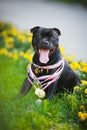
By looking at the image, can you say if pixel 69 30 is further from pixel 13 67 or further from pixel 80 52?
pixel 13 67

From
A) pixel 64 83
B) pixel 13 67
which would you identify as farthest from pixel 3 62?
pixel 64 83

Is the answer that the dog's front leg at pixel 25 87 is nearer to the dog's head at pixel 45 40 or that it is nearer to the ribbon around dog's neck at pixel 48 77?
the ribbon around dog's neck at pixel 48 77

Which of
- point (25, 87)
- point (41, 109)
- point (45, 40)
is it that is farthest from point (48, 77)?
point (41, 109)

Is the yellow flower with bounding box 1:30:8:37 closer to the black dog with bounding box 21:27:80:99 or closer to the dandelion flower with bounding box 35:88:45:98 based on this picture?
the black dog with bounding box 21:27:80:99

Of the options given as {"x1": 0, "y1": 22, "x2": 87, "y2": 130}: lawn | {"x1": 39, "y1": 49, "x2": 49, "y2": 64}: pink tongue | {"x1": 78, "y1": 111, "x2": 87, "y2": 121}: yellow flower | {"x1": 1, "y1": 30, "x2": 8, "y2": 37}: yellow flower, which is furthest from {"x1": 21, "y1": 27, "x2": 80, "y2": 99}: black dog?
{"x1": 1, "y1": 30, "x2": 8, "y2": 37}: yellow flower

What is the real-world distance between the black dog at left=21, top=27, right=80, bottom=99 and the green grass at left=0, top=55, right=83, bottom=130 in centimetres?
17

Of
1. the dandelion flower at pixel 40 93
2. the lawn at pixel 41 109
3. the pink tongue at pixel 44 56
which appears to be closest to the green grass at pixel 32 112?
the lawn at pixel 41 109

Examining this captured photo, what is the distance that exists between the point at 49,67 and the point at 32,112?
93cm

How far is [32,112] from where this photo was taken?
21.7 feet

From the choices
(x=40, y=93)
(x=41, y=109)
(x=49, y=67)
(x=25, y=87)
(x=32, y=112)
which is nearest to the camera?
(x=32, y=112)

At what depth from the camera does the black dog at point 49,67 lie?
718 centimetres

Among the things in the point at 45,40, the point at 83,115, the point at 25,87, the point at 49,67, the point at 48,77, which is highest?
the point at 45,40

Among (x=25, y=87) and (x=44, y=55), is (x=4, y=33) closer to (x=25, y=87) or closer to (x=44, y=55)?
(x=25, y=87)

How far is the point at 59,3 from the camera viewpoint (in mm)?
19156
